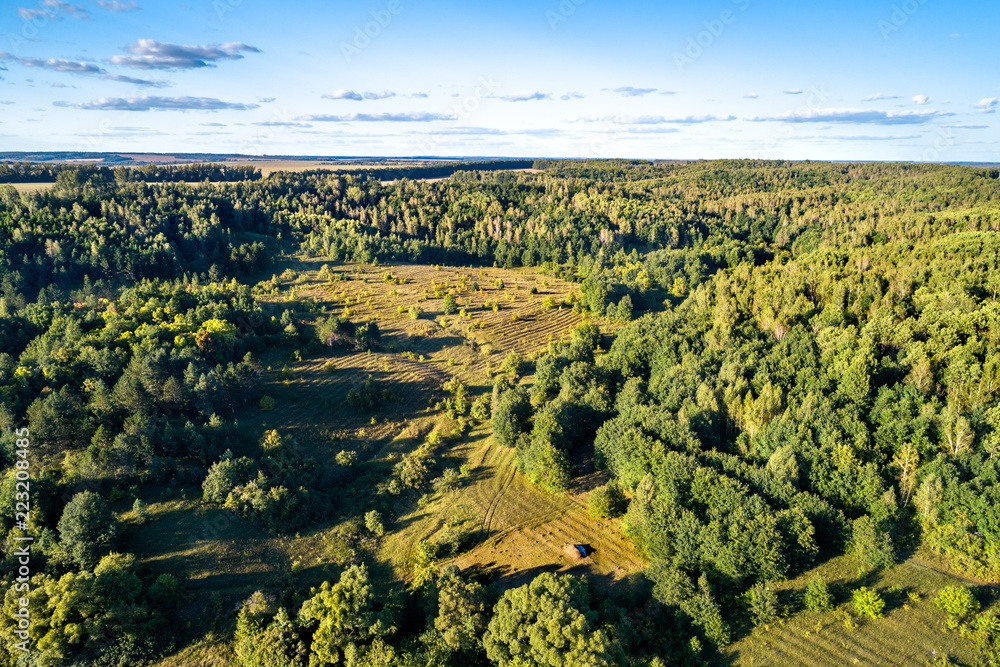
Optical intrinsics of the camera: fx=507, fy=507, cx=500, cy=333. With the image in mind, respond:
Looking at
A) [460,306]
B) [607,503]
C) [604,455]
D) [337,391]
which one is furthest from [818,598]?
[460,306]

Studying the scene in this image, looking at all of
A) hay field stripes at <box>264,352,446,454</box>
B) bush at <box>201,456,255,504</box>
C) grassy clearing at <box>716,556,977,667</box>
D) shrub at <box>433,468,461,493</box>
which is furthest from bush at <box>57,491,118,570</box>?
grassy clearing at <box>716,556,977,667</box>

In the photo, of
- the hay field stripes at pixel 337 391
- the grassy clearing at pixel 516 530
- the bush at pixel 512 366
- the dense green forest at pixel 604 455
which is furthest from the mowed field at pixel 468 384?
the bush at pixel 512 366

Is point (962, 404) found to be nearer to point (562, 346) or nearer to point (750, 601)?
point (750, 601)

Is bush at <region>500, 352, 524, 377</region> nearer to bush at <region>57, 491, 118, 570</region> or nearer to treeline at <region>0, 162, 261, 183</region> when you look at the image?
bush at <region>57, 491, 118, 570</region>

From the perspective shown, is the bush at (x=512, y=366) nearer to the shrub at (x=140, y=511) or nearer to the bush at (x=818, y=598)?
the shrub at (x=140, y=511)

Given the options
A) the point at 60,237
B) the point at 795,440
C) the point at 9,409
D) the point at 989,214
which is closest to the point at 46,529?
the point at 9,409
